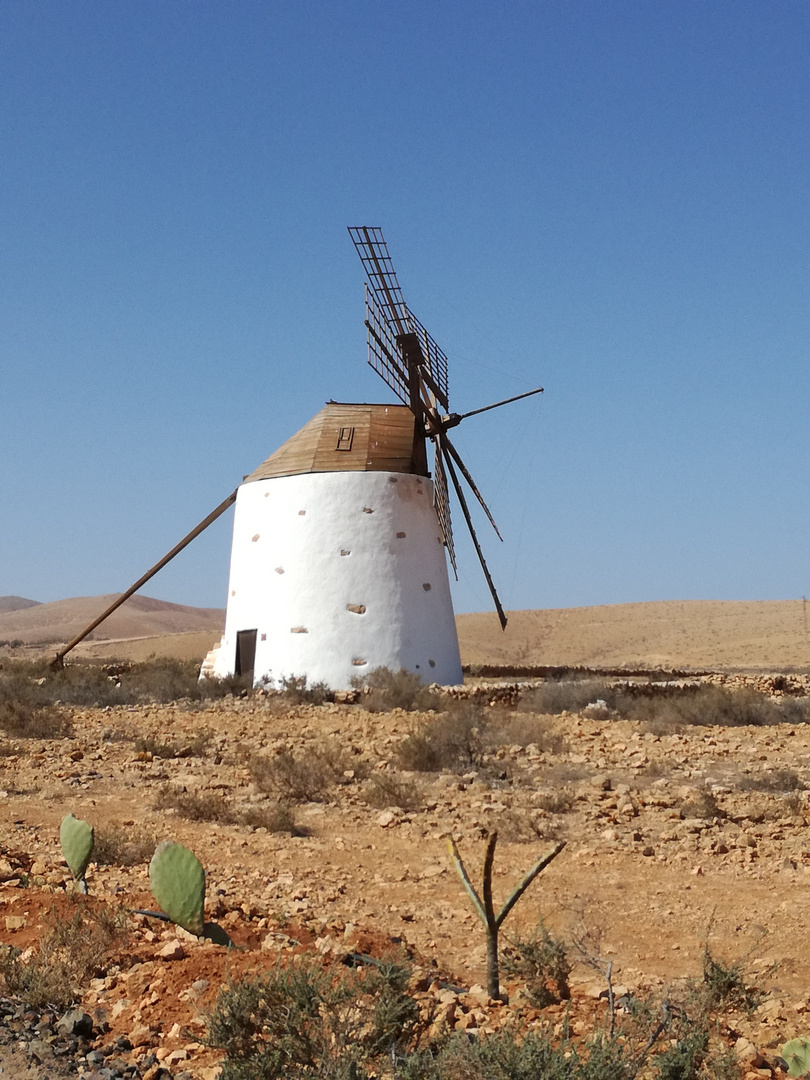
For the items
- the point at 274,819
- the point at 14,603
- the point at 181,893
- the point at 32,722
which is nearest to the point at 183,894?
the point at 181,893

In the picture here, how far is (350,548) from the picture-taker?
16328mm

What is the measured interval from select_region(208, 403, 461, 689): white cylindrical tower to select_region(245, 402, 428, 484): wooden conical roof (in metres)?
0.02

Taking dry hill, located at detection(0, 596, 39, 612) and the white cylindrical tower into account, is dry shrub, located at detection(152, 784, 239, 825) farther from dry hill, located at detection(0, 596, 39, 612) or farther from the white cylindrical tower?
dry hill, located at detection(0, 596, 39, 612)

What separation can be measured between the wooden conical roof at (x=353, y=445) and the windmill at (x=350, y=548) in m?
0.02

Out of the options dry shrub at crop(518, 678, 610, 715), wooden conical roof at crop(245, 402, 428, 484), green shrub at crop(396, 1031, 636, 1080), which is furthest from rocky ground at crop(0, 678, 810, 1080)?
wooden conical roof at crop(245, 402, 428, 484)

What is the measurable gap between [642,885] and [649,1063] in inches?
112

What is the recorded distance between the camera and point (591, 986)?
13.2 feet

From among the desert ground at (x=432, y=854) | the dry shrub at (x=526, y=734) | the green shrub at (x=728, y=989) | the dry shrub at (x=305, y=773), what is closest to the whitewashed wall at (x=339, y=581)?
the desert ground at (x=432, y=854)

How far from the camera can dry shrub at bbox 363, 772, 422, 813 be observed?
8.14 meters

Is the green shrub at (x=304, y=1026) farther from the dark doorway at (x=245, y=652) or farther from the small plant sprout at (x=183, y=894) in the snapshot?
the dark doorway at (x=245, y=652)

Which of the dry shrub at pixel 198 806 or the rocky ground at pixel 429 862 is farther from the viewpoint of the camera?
the dry shrub at pixel 198 806

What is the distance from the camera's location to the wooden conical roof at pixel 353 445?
1694cm

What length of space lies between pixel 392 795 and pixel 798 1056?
210 inches

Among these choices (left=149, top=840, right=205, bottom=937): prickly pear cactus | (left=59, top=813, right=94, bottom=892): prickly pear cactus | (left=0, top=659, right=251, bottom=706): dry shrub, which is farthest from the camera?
(left=0, top=659, right=251, bottom=706): dry shrub
